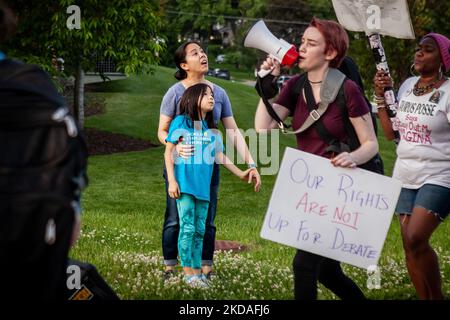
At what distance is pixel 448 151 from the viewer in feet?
18.8

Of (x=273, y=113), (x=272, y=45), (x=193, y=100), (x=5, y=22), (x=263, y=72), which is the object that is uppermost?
(x=5, y=22)

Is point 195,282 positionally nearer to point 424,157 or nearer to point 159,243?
point 424,157

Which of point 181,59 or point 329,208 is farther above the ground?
point 181,59

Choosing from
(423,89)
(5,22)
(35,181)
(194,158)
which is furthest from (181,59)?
(35,181)

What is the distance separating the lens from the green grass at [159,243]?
21.9 feet

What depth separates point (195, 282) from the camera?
21.6 ft

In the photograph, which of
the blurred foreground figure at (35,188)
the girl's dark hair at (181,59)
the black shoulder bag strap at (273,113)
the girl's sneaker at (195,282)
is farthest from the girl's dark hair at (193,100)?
the blurred foreground figure at (35,188)

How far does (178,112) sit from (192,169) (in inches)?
20.3

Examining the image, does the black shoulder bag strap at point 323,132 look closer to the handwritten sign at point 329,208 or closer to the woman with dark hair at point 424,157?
the handwritten sign at point 329,208

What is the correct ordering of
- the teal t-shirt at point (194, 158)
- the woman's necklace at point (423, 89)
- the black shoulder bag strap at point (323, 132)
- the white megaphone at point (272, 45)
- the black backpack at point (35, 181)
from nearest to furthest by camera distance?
1. the black backpack at point (35, 181)
2. the white megaphone at point (272, 45)
3. the black shoulder bag strap at point (323, 132)
4. the woman's necklace at point (423, 89)
5. the teal t-shirt at point (194, 158)

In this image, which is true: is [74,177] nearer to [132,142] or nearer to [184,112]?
[184,112]

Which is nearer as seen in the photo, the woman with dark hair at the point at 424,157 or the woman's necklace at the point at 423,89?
the woman with dark hair at the point at 424,157
